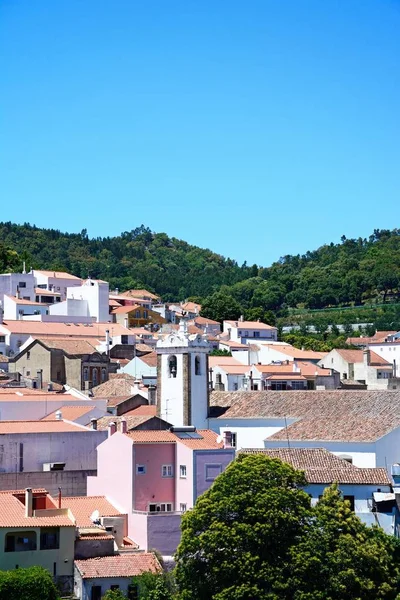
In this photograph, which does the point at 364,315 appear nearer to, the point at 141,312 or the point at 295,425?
the point at 141,312

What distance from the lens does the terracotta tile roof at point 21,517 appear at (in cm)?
3409

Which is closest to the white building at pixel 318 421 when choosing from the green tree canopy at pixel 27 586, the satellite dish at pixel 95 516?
the satellite dish at pixel 95 516

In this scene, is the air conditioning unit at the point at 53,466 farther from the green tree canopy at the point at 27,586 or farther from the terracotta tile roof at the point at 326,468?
the green tree canopy at the point at 27,586

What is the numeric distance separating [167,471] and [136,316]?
59.7 meters

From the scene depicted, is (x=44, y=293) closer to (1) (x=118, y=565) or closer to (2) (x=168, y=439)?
(2) (x=168, y=439)

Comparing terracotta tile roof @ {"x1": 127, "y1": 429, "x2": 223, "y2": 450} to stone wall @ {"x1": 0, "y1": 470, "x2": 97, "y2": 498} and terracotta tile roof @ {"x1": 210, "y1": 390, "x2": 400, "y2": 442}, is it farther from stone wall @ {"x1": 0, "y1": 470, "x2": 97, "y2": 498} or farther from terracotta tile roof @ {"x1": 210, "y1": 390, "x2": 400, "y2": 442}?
terracotta tile roof @ {"x1": 210, "y1": 390, "x2": 400, "y2": 442}

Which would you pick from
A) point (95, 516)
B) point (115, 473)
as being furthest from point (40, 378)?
point (95, 516)

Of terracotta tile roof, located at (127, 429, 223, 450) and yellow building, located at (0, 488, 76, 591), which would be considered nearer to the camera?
yellow building, located at (0, 488, 76, 591)

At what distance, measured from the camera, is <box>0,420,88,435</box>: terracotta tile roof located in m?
43.8

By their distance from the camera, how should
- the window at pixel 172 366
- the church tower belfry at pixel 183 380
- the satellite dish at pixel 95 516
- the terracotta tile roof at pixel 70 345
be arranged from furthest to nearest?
the terracotta tile roof at pixel 70 345
the window at pixel 172 366
the church tower belfry at pixel 183 380
the satellite dish at pixel 95 516

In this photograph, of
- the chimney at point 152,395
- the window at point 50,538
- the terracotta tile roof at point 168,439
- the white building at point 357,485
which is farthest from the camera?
the chimney at point 152,395

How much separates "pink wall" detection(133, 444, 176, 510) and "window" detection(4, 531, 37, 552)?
17.9 ft

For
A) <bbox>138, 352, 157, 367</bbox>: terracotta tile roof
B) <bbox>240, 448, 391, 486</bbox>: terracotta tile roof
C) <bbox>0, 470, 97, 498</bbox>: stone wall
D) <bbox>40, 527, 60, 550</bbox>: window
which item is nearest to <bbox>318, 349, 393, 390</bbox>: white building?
<bbox>138, 352, 157, 367</bbox>: terracotta tile roof

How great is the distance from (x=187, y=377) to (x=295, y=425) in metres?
4.96
